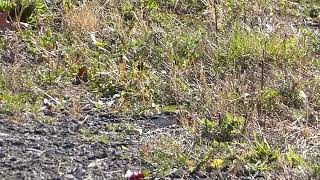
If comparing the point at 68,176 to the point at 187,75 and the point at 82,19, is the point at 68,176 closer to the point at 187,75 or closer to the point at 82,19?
the point at 187,75

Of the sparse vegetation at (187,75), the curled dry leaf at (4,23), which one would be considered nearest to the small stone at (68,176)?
the sparse vegetation at (187,75)

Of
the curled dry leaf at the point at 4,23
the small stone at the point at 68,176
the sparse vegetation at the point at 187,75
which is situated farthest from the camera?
the curled dry leaf at the point at 4,23

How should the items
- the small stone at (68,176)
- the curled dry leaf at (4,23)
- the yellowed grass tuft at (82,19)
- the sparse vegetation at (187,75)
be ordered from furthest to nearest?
1. the yellowed grass tuft at (82,19)
2. the curled dry leaf at (4,23)
3. the sparse vegetation at (187,75)
4. the small stone at (68,176)

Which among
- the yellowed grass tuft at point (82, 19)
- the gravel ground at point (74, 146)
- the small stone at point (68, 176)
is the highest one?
the yellowed grass tuft at point (82, 19)

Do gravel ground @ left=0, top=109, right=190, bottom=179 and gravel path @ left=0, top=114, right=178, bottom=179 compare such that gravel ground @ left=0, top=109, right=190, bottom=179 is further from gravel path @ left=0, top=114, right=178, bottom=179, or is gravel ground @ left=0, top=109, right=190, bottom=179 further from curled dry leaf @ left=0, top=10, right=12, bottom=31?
curled dry leaf @ left=0, top=10, right=12, bottom=31

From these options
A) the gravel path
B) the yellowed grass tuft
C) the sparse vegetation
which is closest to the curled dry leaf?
the sparse vegetation

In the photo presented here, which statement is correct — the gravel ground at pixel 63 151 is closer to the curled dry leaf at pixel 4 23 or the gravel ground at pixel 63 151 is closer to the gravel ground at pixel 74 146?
the gravel ground at pixel 74 146

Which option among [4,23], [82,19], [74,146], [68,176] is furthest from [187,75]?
[68,176]

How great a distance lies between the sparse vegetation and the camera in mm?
3332

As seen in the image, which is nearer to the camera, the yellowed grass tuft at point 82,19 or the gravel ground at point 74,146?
the gravel ground at point 74,146

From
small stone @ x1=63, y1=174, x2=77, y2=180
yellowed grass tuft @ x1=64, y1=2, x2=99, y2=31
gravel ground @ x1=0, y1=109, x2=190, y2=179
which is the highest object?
yellowed grass tuft @ x1=64, y1=2, x2=99, y2=31

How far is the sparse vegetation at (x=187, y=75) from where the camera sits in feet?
10.9

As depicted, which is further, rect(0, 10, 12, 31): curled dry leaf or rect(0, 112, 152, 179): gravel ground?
rect(0, 10, 12, 31): curled dry leaf

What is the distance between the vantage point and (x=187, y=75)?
420cm
